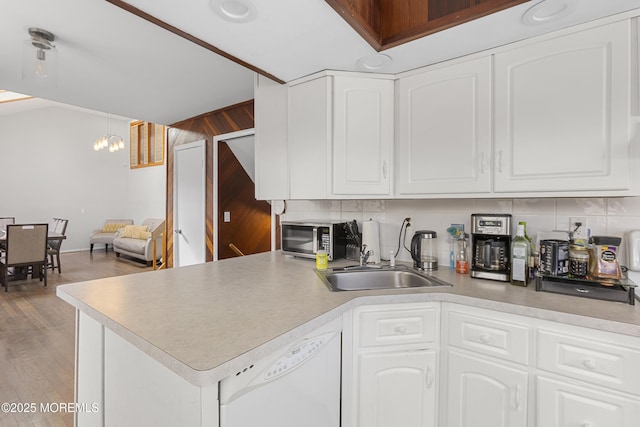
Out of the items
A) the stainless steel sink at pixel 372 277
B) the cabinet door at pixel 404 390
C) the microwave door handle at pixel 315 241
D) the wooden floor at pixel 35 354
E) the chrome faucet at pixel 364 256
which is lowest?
the wooden floor at pixel 35 354

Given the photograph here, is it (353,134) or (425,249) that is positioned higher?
(353,134)

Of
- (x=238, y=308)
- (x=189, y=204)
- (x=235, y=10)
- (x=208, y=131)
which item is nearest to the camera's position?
(x=238, y=308)

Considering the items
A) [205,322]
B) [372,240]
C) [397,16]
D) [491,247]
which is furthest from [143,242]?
[491,247]

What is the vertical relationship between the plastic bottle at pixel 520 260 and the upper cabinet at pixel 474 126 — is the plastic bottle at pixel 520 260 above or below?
below

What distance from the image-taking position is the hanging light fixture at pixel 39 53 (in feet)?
6.23

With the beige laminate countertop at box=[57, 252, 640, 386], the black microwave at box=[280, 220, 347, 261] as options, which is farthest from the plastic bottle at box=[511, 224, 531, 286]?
the black microwave at box=[280, 220, 347, 261]

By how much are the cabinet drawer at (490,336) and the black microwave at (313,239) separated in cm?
88

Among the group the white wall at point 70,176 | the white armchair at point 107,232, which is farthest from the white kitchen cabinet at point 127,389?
the white armchair at point 107,232

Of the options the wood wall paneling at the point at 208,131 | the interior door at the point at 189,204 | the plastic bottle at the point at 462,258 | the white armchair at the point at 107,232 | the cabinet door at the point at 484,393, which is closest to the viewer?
the cabinet door at the point at 484,393

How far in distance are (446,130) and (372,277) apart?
94 cm

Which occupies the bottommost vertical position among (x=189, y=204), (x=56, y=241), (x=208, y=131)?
(x=56, y=241)

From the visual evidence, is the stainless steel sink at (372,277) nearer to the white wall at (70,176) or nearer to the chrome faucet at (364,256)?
the chrome faucet at (364,256)

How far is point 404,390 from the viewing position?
52.9 inches

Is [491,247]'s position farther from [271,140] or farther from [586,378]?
[271,140]
